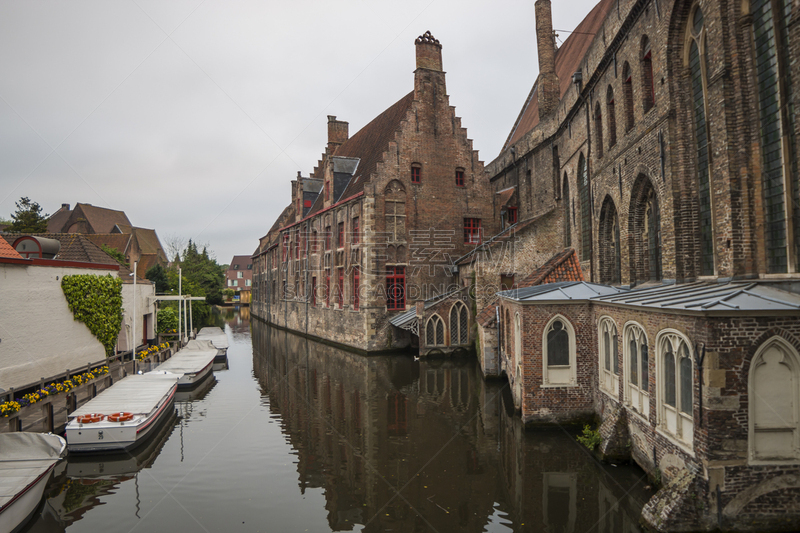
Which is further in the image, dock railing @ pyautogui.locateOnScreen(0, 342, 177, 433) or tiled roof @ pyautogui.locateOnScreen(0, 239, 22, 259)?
tiled roof @ pyautogui.locateOnScreen(0, 239, 22, 259)

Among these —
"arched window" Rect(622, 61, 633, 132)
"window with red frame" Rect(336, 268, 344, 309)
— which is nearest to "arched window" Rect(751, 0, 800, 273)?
"arched window" Rect(622, 61, 633, 132)

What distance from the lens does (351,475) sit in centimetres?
923

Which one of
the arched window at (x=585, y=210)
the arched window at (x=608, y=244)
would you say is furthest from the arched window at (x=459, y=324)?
the arched window at (x=608, y=244)

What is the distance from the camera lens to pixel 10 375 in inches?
535

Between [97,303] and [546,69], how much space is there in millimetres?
21924

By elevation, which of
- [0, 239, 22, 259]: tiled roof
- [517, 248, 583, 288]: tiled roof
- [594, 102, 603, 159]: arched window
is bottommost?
[517, 248, 583, 288]: tiled roof

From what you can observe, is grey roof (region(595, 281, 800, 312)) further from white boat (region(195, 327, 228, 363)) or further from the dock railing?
white boat (region(195, 327, 228, 363))

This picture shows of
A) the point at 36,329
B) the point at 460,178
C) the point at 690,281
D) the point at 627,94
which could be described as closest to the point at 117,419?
the point at 36,329

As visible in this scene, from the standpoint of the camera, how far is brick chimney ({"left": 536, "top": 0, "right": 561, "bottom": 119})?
2369cm

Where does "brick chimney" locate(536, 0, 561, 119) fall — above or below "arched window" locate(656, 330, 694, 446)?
above

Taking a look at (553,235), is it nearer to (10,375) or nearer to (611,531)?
(611,531)

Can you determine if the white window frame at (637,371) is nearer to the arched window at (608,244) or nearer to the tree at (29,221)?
the arched window at (608,244)

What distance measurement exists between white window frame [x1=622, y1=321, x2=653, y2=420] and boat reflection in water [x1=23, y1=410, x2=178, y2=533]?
8744 millimetres

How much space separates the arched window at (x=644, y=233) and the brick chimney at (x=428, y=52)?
57.0ft
